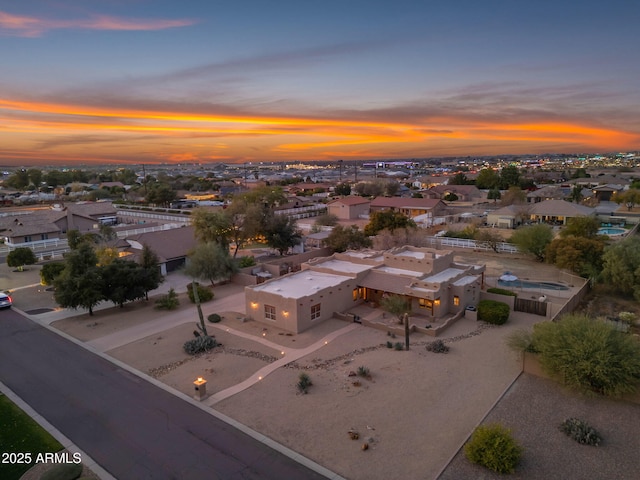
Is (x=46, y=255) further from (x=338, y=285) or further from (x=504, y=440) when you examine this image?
(x=504, y=440)

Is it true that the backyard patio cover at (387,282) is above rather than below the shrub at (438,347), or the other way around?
above

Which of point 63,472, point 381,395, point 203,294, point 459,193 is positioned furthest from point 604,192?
point 63,472

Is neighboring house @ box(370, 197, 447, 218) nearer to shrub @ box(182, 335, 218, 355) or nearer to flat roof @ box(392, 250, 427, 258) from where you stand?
flat roof @ box(392, 250, 427, 258)

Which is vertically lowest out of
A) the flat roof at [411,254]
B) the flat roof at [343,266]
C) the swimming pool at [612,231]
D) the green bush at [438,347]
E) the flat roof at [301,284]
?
the green bush at [438,347]

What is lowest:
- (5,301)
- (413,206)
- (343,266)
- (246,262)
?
(5,301)

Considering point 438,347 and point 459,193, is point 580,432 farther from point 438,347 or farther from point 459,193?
point 459,193

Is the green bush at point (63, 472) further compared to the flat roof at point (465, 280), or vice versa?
the flat roof at point (465, 280)

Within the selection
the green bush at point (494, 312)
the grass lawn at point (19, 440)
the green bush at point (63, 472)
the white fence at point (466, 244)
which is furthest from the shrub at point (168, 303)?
the white fence at point (466, 244)

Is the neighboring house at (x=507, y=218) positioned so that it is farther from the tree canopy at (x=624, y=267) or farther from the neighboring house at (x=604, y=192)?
the neighboring house at (x=604, y=192)
